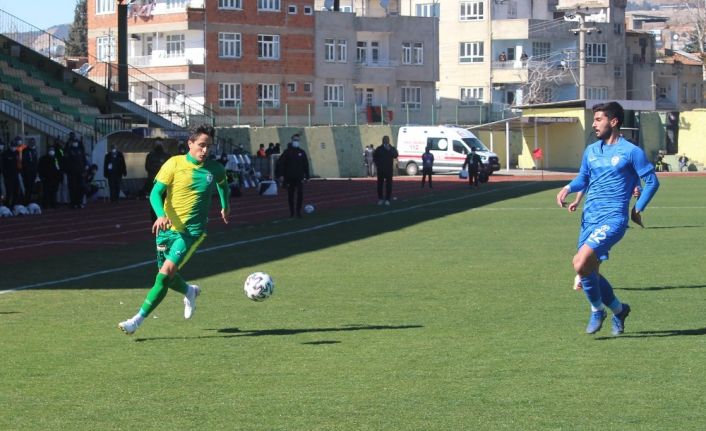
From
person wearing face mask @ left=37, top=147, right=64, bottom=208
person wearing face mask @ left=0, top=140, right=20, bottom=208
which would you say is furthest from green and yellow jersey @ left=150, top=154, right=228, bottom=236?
person wearing face mask @ left=37, top=147, right=64, bottom=208

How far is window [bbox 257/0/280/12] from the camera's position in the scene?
3360 inches

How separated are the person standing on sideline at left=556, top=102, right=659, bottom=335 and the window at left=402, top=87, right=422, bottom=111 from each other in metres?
82.4

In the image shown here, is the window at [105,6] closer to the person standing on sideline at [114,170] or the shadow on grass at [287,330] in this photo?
the person standing on sideline at [114,170]

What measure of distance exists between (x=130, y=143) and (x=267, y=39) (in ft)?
139

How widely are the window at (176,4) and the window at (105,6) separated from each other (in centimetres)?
455

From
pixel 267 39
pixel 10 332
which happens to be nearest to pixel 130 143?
pixel 10 332

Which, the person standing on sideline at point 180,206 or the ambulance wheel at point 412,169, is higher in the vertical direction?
the ambulance wheel at point 412,169

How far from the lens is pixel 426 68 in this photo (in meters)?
94.9

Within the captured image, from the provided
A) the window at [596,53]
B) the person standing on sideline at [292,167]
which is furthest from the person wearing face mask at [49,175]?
the window at [596,53]

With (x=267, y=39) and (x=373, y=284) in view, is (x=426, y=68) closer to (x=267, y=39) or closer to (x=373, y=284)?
(x=267, y=39)

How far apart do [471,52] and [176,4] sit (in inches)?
1308

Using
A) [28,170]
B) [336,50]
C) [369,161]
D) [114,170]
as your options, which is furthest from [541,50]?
[28,170]

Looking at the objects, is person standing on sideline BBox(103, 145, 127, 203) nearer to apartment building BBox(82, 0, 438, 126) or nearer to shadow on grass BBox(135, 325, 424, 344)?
shadow on grass BBox(135, 325, 424, 344)

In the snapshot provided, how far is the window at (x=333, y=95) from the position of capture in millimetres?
89625
